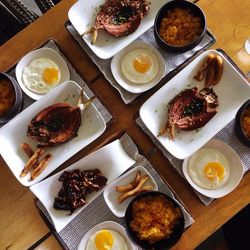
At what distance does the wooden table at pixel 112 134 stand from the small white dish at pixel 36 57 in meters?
0.08

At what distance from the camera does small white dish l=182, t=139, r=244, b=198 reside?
2.77m

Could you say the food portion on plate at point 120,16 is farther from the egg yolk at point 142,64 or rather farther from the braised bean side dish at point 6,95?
the braised bean side dish at point 6,95

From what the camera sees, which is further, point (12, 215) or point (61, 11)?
point (61, 11)

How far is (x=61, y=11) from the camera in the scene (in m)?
3.06

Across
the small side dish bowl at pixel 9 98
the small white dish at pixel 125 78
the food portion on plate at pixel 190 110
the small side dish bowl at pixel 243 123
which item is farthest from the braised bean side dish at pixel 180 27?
the small side dish bowl at pixel 9 98

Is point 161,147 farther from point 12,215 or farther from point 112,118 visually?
point 12,215

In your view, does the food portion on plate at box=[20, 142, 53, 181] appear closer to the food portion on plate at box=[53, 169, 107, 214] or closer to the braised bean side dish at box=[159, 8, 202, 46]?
the food portion on plate at box=[53, 169, 107, 214]

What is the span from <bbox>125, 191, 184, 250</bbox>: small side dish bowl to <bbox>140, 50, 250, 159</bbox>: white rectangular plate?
26 centimetres

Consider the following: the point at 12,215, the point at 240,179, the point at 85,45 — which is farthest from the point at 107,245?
the point at 85,45

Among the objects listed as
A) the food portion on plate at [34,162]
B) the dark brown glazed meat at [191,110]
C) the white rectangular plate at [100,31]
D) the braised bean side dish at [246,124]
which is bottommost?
the braised bean side dish at [246,124]

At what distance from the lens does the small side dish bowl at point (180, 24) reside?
9.46 feet

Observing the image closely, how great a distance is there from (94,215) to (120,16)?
1.12 metres

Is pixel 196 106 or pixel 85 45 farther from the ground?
pixel 85 45

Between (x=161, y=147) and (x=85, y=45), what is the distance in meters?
0.73
